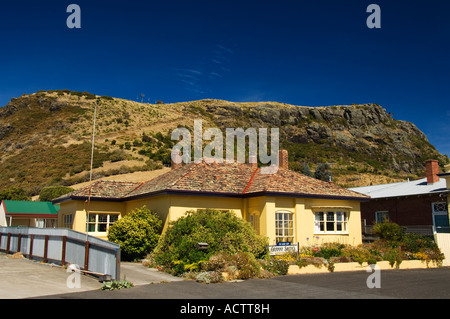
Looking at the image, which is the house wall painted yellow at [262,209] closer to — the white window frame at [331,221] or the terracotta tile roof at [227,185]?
the white window frame at [331,221]

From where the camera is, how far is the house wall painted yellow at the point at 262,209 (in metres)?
21.0

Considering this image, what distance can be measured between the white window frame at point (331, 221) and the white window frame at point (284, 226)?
160 centimetres

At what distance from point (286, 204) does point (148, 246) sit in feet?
24.8

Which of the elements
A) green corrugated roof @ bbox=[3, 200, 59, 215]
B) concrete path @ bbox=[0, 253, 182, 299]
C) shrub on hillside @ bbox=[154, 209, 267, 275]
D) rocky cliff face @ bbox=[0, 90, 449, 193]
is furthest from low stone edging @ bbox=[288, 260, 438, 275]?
rocky cliff face @ bbox=[0, 90, 449, 193]

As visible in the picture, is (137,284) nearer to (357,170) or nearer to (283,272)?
(283,272)

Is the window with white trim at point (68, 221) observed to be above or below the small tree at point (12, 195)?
below

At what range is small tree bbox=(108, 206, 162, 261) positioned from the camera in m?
20.4

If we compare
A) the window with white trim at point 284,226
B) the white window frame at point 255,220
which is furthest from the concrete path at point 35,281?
the window with white trim at point 284,226

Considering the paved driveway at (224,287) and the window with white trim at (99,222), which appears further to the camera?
the window with white trim at (99,222)

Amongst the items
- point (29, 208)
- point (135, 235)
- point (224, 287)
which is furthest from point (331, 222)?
point (29, 208)

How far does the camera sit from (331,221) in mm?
23297

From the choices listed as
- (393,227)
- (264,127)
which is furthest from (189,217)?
(264,127)

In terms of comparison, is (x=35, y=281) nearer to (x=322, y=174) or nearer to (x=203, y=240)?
(x=203, y=240)

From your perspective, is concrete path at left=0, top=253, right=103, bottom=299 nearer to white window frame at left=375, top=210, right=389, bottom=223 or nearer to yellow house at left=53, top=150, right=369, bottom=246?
yellow house at left=53, top=150, right=369, bottom=246
